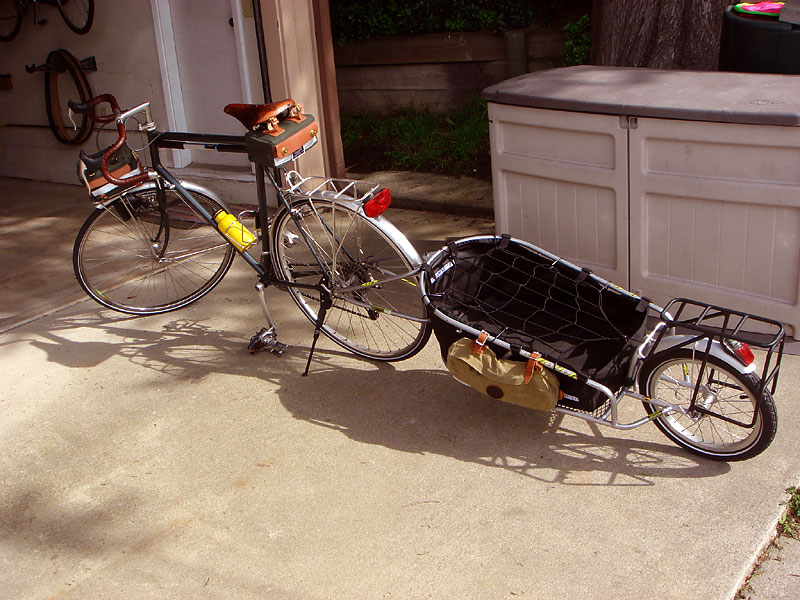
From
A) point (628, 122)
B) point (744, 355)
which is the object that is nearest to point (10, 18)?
point (628, 122)

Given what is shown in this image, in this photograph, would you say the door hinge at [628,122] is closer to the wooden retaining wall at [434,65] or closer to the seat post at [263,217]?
the seat post at [263,217]

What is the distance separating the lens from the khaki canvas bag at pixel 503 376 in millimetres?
3230

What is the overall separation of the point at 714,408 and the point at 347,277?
68.6 inches

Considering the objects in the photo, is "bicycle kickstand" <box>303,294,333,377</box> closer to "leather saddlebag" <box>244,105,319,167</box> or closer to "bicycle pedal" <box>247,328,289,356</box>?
"bicycle pedal" <box>247,328,289,356</box>

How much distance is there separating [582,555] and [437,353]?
1.61 metres

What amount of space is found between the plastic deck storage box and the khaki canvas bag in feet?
3.81

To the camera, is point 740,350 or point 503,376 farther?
point 503,376

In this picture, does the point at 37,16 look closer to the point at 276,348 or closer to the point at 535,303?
the point at 276,348

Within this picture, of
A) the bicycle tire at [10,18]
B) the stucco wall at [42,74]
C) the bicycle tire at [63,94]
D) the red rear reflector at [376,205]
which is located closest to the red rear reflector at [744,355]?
the red rear reflector at [376,205]

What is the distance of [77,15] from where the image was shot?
728 centimetres

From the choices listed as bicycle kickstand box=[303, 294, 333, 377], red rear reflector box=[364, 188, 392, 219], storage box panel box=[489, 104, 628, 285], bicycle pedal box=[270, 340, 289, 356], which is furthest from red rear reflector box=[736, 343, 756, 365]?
bicycle pedal box=[270, 340, 289, 356]

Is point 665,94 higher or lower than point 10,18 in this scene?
lower

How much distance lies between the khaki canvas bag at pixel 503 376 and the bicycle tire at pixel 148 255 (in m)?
1.68

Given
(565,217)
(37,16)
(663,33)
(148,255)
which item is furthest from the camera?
(37,16)
